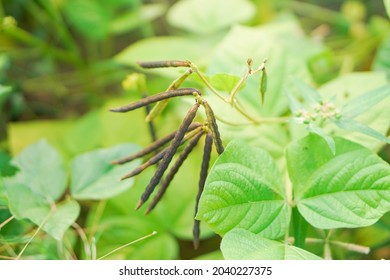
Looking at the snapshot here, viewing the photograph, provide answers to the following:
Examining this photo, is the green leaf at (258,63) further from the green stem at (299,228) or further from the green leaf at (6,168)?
the green leaf at (6,168)

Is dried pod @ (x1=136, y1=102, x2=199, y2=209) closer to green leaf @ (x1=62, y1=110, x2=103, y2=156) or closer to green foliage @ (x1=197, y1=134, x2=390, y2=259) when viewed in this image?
green foliage @ (x1=197, y1=134, x2=390, y2=259)

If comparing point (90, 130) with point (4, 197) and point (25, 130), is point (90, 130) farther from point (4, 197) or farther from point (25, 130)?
point (4, 197)

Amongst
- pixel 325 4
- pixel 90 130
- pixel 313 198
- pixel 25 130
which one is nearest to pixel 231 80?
pixel 313 198

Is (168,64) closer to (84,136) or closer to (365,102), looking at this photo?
(365,102)

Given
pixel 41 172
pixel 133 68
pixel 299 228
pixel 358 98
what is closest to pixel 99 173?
pixel 41 172

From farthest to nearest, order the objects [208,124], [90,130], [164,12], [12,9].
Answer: [164,12]
[12,9]
[90,130]
[208,124]

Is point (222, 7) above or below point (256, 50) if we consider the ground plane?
above
